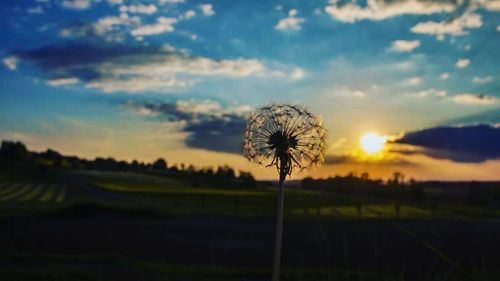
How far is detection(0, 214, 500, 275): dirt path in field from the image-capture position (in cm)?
1945

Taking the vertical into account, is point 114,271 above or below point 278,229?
below

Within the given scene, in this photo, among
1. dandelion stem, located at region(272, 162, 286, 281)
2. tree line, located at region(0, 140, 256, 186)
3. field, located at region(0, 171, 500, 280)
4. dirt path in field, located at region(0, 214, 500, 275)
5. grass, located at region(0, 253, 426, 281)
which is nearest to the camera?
dandelion stem, located at region(272, 162, 286, 281)

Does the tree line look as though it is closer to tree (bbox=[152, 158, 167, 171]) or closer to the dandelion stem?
tree (bbox=[152, 158, 167, 171])

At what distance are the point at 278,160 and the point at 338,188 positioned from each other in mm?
93458

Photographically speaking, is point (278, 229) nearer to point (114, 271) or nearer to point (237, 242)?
point (114, 271)

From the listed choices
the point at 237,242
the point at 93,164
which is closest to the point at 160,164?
the point at 93,164

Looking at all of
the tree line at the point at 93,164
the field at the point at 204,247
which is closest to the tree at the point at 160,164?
the tree line at the point at 93,164

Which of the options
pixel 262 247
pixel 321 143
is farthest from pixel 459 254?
pixel 321 143

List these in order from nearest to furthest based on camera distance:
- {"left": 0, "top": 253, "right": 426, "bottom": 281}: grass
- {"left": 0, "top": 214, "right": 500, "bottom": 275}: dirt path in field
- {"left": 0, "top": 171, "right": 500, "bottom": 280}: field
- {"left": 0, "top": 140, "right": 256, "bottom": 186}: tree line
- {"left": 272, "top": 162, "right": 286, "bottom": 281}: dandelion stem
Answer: {"left": 272, "top": 162, "right": 286, "bottom": 281}: dandelion stem
{"left": 0, "top": 253, "right": 426, "bottom": 281}: grass
{"left": 0, "top": 171, "right": 500, "bottom": 280}: field
{"left": 0, "top": 214, "right": 500, "bottom": 275}: dirt path in field
{"left": 0, "top": 140, "right": 256, "bottom": 186}: tree line

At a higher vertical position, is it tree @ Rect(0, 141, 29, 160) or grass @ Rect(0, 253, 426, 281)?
tree @ Rect(0, 141, 29, 160)

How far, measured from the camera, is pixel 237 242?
2364cm

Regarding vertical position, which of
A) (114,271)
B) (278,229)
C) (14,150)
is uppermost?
(14,150)

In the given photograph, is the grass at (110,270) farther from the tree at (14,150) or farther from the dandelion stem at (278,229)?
the tree at (14,150)

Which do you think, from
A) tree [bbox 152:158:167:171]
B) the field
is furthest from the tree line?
the field
